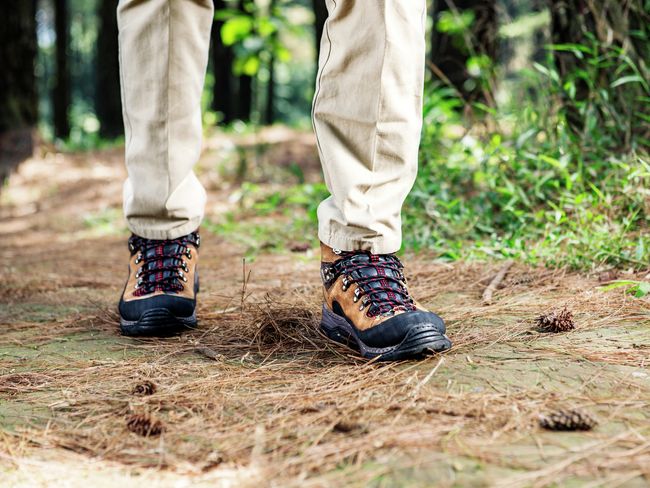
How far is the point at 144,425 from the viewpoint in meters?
1.29

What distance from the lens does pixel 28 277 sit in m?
3.00

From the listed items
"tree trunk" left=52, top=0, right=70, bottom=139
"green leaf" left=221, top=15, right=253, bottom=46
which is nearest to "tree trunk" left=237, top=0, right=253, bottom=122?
"tree trunk" left=52, top=0, right=70, bottom=139

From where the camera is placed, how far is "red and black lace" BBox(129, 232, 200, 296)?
2.05 m

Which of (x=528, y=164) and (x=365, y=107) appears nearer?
(x=365, y=107)

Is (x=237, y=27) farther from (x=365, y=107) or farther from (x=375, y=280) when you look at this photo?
(x=375, y=280)

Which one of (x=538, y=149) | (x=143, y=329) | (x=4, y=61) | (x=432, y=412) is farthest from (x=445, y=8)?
(x=432, y=412)

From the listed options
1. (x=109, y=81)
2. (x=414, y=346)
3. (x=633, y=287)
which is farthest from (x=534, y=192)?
(x=109, y=81)

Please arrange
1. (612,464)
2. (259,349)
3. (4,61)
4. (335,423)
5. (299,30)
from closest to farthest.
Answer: (612,464) → (335,423) → (259,349) → (299,30) → (4,61)

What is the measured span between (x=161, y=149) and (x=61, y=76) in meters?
12.1

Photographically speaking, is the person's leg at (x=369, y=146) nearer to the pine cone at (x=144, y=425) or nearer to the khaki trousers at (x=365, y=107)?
the khaki trousers at (x=365, y=107)

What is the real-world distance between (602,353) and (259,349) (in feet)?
2.79

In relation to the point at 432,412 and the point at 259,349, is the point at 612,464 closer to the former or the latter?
the point at 432,412

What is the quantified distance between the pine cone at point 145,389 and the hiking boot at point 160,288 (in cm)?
46

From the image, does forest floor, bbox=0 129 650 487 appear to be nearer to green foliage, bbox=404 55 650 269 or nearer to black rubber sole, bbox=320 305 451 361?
black rubber sole, bbox=320 305 451 361
